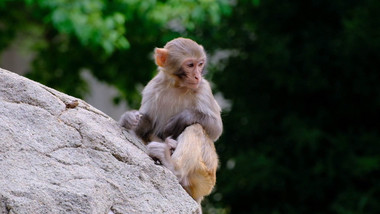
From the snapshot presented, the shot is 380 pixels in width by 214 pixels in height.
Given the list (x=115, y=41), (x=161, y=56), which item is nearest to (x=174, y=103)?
(x=161, y=56)

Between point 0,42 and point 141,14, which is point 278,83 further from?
point 0,42

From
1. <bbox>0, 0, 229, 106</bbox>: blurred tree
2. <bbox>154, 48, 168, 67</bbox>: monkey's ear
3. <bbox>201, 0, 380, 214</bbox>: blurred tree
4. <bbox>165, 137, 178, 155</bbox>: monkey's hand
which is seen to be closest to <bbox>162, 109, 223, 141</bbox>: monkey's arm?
<bbox>165, 137, 178, 155</bbox>: monkey's hand

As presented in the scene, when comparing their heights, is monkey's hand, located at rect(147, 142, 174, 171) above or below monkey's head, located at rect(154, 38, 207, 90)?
below

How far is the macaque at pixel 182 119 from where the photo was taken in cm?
582

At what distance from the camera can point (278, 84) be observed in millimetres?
12398

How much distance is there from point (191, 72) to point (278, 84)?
19.9 ft

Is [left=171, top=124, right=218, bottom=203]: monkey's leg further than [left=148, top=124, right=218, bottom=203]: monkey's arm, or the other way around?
[left=171, top=124, right=218, bottom=203]: monkey's leg

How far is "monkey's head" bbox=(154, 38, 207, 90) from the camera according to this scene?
6479mm

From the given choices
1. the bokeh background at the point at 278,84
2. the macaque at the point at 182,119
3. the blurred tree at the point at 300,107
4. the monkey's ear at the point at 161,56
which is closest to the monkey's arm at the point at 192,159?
the macaque at the point at 182,119

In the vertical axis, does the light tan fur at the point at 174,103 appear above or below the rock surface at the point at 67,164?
above

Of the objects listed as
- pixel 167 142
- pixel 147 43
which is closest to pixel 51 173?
pixel 167 142

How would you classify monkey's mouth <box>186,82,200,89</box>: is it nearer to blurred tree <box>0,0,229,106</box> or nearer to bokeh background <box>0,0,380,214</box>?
blurred tree <box>0,0,229,106</box>

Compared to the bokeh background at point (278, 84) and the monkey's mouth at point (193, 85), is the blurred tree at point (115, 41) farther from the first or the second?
the monkey's mouth at point (193, 85)

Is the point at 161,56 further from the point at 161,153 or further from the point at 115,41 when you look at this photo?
the point at 115,41
